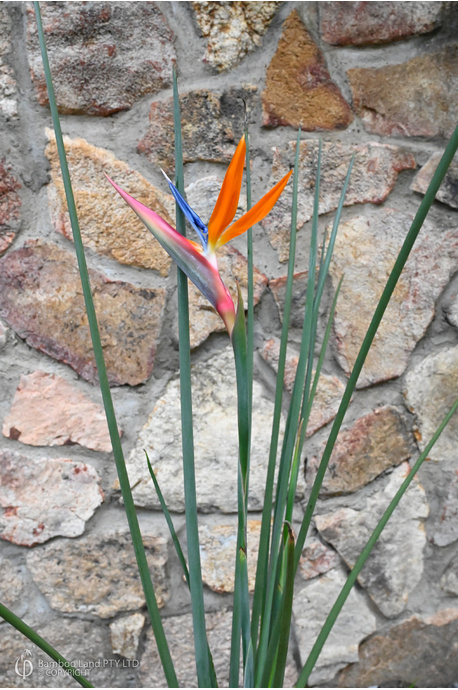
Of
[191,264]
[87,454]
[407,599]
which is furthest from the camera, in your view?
[407,599]

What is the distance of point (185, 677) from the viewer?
0.87 m

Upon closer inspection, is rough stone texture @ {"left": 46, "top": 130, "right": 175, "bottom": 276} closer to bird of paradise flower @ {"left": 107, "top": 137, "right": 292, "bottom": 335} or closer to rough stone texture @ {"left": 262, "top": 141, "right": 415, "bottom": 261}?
rough stone texture @ {"left": 262, "top": 141, "right": 415, "bottom": 261}

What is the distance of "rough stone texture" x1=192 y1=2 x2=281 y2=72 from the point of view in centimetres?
83

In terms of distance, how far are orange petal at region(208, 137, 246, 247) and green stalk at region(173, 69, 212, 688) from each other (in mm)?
36

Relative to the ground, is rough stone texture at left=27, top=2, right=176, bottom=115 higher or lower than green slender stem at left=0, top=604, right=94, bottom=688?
higher

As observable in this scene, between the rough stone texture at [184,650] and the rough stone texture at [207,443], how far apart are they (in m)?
0.19

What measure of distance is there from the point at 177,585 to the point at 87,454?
0.87 ft

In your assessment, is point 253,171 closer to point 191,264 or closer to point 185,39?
point 185,39

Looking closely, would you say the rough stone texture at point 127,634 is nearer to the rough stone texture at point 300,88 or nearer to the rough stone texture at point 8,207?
the rough stone texture at point 8,207

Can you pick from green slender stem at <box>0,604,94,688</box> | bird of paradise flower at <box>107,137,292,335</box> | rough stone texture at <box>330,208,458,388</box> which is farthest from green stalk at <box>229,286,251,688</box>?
rough stone texture at <box>330,208,458,388</box>

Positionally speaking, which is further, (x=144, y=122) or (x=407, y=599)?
(x=407, y=599)

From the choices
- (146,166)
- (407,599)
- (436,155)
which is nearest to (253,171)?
(146,166)

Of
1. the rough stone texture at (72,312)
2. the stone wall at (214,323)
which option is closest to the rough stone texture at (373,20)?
the stone wall at (214,323)

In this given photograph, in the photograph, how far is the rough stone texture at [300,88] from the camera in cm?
87
